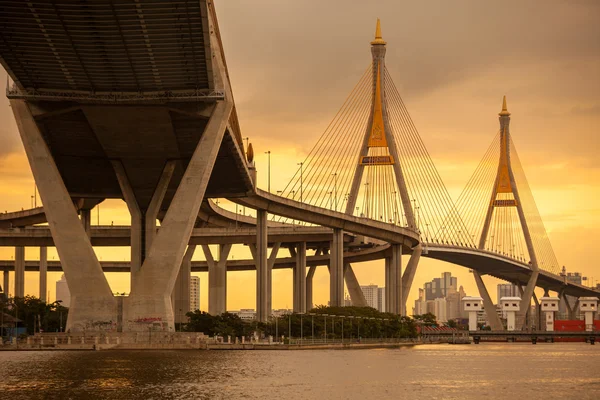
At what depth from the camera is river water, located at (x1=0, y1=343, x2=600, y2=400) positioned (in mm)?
52906

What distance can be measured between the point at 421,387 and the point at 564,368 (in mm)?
24373

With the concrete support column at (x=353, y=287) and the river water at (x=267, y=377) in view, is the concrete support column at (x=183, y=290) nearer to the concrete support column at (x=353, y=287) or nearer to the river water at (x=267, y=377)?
the concrete support column at (x=353, y=287)

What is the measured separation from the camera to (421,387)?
59.2 metres

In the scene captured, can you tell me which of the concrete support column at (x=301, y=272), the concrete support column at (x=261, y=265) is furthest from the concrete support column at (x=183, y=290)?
the concrete support column at (x=261, y=265)

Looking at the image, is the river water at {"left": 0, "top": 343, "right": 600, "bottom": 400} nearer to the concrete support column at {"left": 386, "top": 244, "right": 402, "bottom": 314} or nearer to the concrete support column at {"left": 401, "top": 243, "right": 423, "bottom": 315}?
the concrete support column at {"left": 386, "top": 244, "right": 402, "bottom": 314}

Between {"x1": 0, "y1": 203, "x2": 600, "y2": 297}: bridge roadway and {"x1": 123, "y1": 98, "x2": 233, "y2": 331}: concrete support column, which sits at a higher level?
{"x1": 0, "y1": 203, "x2": 600, "y2": 297}: bridge roadway

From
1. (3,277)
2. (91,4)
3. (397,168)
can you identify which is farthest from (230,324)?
(3,277)

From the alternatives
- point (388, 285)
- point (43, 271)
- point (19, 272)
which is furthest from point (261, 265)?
point (43, 271)

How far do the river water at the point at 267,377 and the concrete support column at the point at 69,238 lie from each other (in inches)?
154

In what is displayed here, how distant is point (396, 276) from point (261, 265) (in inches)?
1051

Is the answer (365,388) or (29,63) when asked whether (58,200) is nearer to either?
(29,63)

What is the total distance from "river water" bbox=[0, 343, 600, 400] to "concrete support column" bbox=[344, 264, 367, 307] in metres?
73.6

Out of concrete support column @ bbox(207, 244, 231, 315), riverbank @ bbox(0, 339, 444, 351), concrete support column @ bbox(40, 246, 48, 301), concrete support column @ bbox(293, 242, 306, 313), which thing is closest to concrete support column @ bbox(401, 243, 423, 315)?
concrete support column @ bbox(293, 242, 306, 313)

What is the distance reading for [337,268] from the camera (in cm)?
13225
